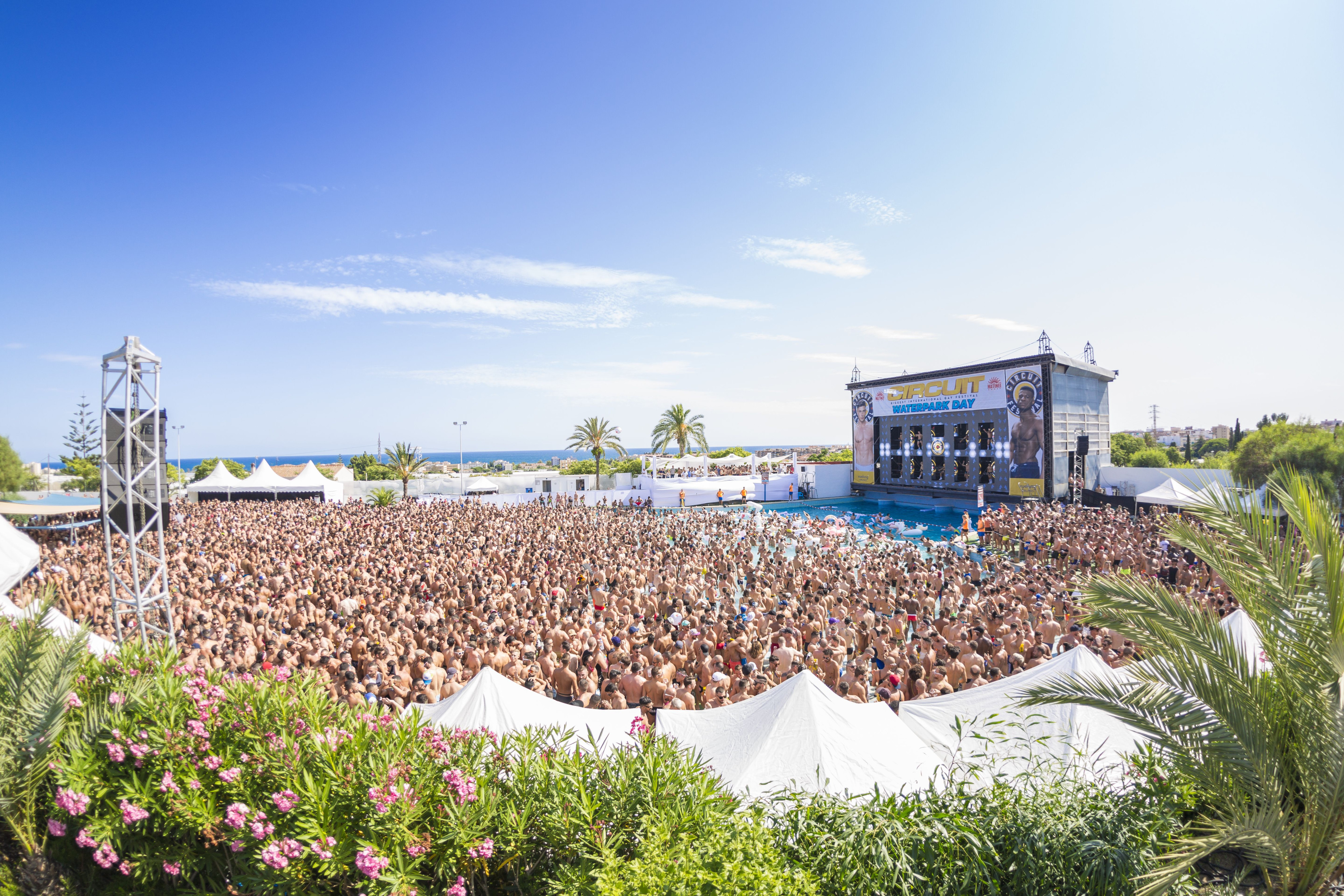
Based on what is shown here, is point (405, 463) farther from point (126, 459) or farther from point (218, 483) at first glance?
point (126, 459)

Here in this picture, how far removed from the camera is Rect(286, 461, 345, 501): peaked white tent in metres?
36.4

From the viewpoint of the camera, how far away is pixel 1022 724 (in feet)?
19.1

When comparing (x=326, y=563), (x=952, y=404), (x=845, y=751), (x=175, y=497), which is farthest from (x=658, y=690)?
(x=175, y=497)

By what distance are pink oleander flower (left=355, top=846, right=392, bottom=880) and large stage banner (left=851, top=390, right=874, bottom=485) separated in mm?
41475

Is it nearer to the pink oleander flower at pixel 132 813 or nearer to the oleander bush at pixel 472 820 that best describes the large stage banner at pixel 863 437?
the oleander bush at pixel 472 820

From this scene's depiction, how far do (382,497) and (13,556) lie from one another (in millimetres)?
24703

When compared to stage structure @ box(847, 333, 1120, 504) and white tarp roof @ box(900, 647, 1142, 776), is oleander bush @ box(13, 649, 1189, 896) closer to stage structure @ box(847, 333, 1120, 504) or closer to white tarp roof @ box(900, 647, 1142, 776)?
white tarp roof @ box(900, 647, 1142, 776)

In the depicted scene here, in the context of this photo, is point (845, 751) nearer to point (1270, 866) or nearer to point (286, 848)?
point (1270, 866)

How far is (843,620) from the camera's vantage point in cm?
1256

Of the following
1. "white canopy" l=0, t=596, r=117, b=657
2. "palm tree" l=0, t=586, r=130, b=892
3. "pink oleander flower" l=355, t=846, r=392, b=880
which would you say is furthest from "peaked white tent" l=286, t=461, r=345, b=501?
"pink oleander flower" l=355, t=846, r=392, b=880

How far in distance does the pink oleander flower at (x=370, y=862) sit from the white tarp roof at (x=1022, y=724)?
14.0 ft

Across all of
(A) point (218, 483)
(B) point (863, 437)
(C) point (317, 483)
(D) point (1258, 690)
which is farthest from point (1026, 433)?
(A) point (218, 483)

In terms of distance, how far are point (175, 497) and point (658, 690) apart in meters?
37.3

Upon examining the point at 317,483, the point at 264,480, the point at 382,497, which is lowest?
the point at 382,497
